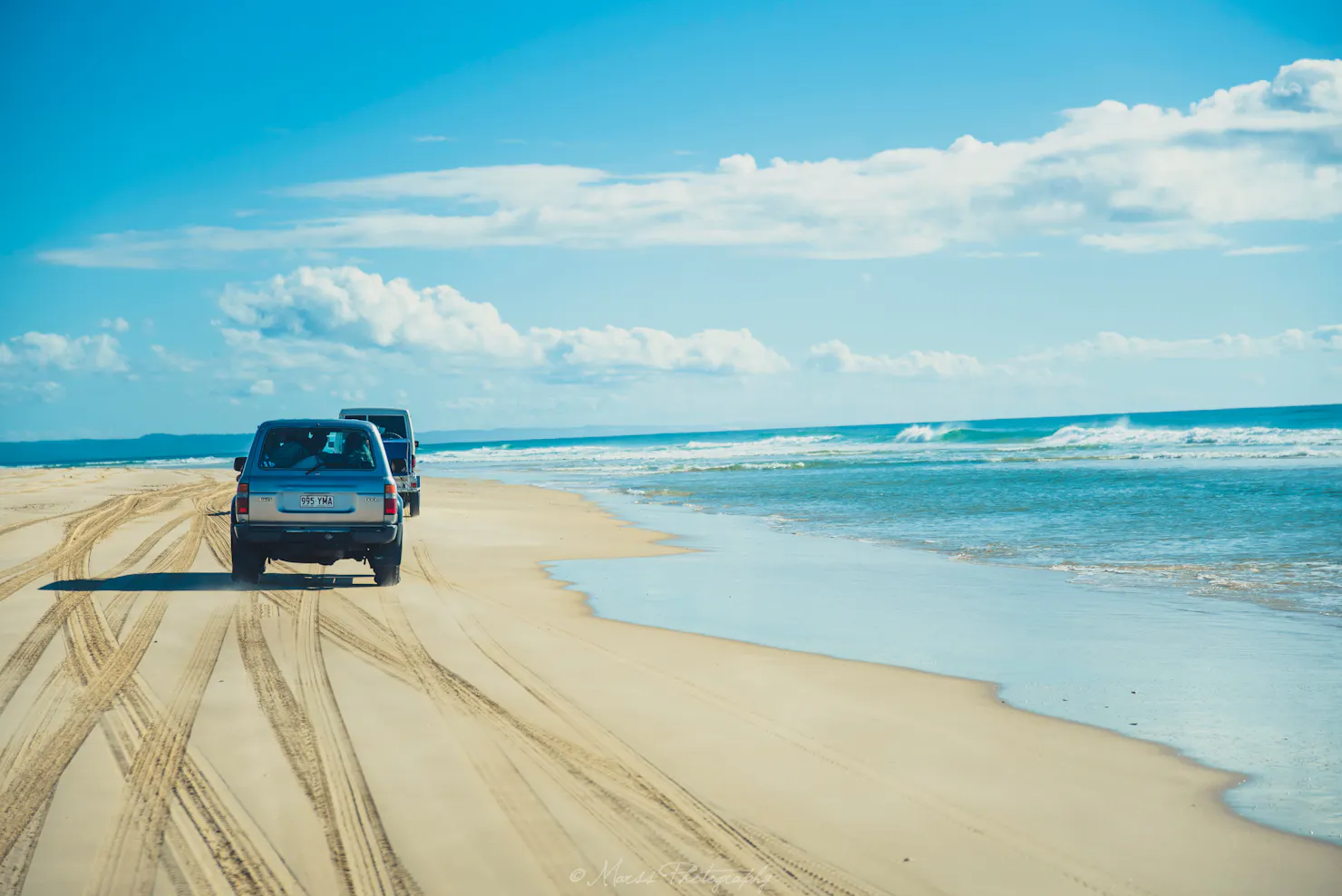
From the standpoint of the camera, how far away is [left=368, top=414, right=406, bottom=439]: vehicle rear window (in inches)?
805

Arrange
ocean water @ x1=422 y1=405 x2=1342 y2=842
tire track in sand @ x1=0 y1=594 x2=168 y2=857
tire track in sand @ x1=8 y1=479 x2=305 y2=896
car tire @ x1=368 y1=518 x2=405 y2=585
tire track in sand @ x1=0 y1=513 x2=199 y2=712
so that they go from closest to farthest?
1. tire track in sand @ x1=8 y1=479 x2=305 y2=896
2. tire track in sand @ x1=0 y1=594 x2=168 y2=857
3. ocean water @ x1=422 y1=405 x2=1342 y2=842
4. tire track in sand @ x1=0 y1=513 x2=199 y2=712
5. car tire @ x1=368 y1=518 x2=405 y2=585

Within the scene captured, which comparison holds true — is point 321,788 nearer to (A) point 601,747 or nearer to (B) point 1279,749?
(A) point 601,747

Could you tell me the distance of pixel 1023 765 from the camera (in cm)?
520

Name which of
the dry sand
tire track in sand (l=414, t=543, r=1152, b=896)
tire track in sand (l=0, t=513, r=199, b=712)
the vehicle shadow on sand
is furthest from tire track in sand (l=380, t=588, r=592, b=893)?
the vehicle shadow on sand

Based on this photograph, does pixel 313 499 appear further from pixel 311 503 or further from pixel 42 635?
pixel 42 635

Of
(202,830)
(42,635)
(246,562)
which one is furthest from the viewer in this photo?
(246,562)

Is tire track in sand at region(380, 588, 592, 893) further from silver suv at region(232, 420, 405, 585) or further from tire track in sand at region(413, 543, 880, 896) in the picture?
silver suv at region(232, 420, 405, 585)

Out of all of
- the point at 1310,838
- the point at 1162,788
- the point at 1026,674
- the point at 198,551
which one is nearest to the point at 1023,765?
the point at 1162,788

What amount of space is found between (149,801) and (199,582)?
7.70m

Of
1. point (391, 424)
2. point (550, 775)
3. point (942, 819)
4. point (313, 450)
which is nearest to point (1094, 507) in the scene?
point (391, 424)

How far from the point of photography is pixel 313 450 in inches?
444

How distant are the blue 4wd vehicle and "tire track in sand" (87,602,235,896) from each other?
42.0 ft

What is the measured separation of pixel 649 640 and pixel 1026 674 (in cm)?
313

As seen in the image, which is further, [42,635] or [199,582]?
[199,582]
